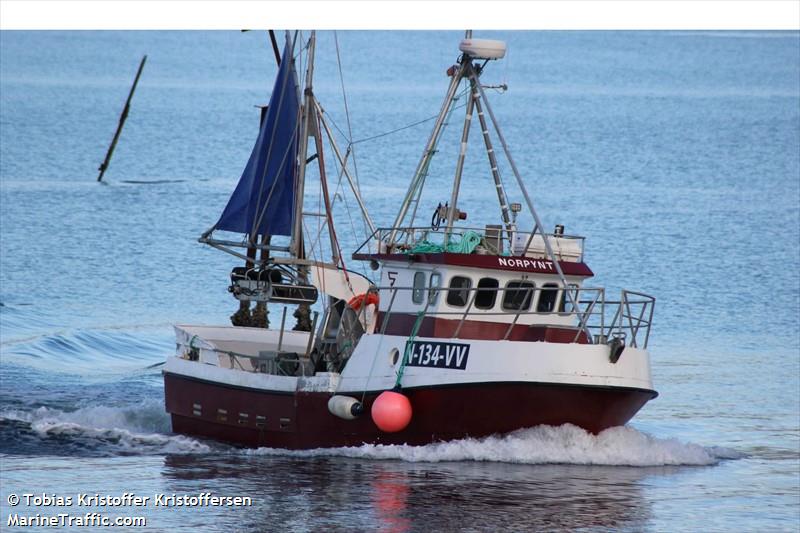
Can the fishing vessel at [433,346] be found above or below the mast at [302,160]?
below

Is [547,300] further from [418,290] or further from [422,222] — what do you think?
[422,222]

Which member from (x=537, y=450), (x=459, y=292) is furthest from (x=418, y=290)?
(x=537, y=450)

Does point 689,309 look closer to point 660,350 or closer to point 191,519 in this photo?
point 660,350

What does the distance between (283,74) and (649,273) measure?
25.1 meters

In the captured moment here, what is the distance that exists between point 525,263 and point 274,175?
21.8 ft

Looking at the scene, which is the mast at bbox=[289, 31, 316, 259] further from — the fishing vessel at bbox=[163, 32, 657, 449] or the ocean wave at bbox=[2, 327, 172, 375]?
the ocean wave at bbox=[2, 327, 172, 375]

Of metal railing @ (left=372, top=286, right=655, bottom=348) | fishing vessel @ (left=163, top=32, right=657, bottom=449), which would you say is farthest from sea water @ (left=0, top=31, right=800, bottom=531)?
metal railing @ (left=372, top=286, right=655, bottom=348)

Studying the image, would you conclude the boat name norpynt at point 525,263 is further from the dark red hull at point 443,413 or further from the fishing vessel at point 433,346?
the dark red hull at point 443,413

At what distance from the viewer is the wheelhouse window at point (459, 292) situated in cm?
2453

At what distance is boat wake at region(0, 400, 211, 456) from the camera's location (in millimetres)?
26016

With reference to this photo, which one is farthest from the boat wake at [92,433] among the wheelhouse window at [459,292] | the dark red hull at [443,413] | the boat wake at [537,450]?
the wheelhouse window at [459,292]

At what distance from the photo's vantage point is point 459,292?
80.7ft

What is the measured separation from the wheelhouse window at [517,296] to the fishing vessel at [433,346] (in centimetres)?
2

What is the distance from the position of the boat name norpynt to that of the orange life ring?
253 cm
